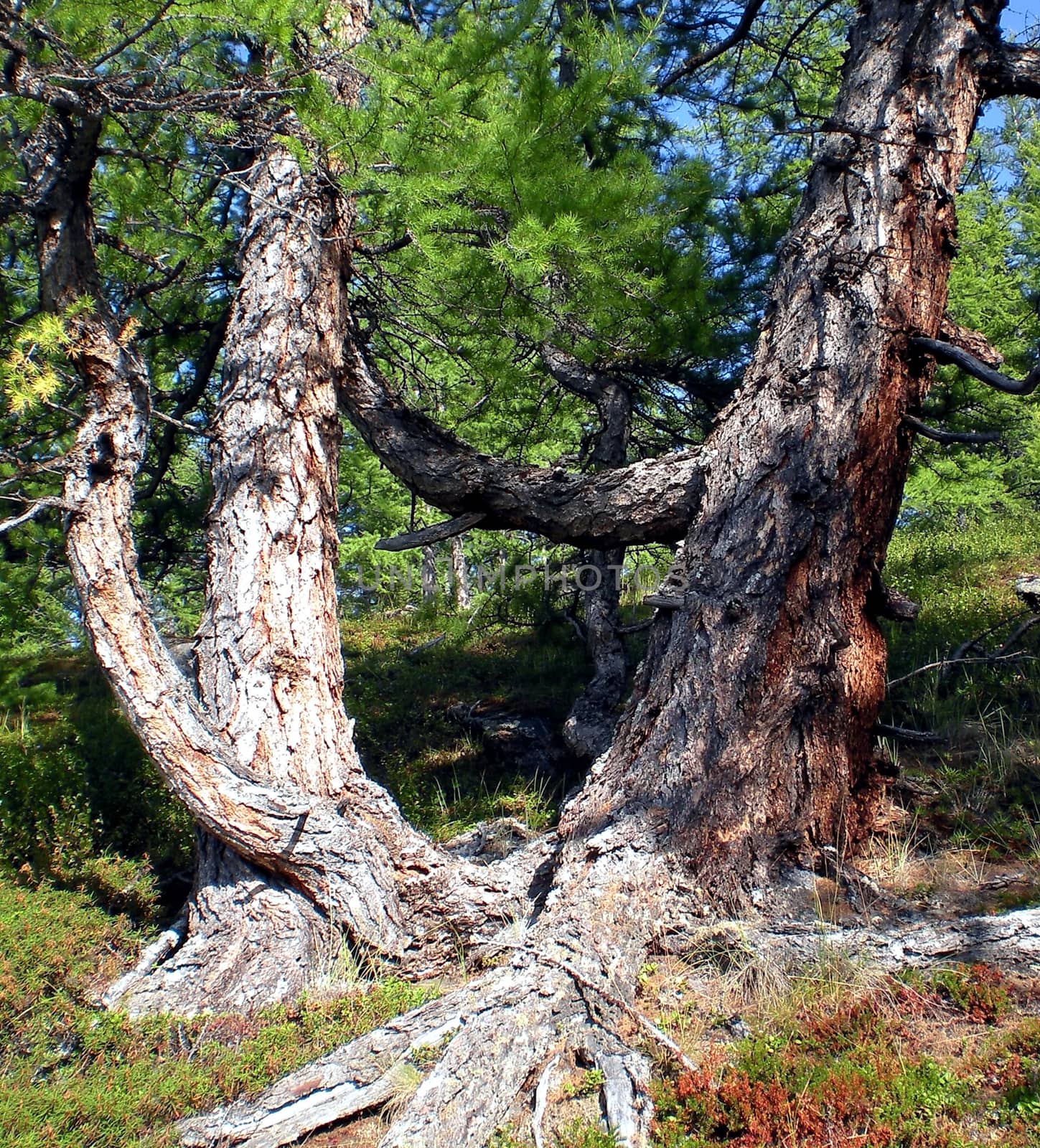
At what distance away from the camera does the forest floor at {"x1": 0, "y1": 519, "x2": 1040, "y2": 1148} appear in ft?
9.83

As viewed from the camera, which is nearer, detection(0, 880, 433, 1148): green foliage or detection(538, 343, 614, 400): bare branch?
detection(0, 880, 433, 1148): green foliage

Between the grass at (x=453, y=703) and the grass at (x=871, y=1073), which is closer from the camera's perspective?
the grass at (x=871, y=1073)

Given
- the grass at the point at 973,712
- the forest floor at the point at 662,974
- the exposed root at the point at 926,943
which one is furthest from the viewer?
the grass at the point at 973,712

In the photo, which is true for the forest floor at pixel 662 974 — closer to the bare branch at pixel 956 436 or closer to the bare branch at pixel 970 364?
the bare branch at pixel 956 436

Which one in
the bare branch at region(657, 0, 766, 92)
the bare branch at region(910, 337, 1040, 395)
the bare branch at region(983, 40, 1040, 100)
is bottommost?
the bare branch at region(910, 337, 1040, 395)

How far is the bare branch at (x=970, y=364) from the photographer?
422 centimetres

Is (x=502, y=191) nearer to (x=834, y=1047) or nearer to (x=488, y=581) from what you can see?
(x=834, y=1047)

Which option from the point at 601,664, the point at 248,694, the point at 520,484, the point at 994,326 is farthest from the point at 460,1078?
the point at 994,326

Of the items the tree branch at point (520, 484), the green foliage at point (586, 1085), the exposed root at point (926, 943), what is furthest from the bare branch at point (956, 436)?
the green foliage at point (586, 1085)

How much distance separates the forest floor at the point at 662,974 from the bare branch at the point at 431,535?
7.32ft

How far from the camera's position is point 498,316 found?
549 centimetres

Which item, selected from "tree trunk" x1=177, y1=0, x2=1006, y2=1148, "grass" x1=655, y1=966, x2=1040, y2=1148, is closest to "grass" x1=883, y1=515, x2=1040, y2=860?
"tree trunk" x1=177, y1=0, x2=1006, y2=1148

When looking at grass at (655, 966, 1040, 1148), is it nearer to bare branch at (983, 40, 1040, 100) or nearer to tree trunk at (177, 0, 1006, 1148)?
tree trunk at (177, 0, 1006, 1148)

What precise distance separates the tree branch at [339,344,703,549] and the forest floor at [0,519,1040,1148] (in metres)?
2.06
